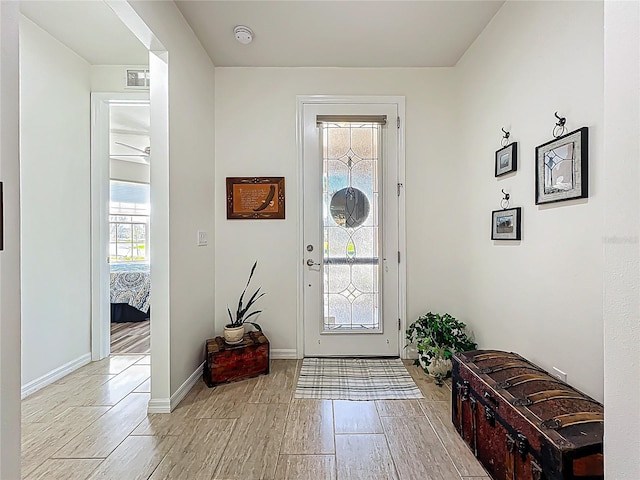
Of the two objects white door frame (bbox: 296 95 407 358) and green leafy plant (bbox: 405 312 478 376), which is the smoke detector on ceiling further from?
green leafy plant (bbox: 405 312 478 376)

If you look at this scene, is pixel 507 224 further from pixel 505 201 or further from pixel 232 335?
pixel 232 335

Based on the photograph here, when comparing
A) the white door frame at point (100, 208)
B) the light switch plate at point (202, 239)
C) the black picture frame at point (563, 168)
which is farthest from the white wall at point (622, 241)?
the white door frame at point (100, 208)

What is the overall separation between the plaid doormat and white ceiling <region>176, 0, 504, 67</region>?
260 centimetres

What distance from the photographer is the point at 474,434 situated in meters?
1.80

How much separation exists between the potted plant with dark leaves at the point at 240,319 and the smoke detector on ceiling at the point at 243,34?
5.86ft

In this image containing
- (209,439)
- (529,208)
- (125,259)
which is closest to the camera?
(209,439)

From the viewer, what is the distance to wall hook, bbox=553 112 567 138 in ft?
5.85

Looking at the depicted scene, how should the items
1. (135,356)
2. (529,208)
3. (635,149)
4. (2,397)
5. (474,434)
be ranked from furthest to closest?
(135,356) < (529,208) < (474,434) < (2,397) < (635,149)

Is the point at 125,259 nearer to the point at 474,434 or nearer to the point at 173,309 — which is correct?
the point at 173,309

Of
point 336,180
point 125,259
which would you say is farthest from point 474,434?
point 125,259

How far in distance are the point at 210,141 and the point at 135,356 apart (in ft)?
6.87

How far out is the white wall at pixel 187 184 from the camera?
2.30 meters

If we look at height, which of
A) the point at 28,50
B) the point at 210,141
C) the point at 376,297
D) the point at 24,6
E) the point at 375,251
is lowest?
the point at 376,297

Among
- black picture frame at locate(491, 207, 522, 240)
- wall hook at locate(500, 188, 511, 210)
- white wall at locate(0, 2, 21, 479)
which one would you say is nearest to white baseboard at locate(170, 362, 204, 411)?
white wall at locate(0, 2, 21, 479)
